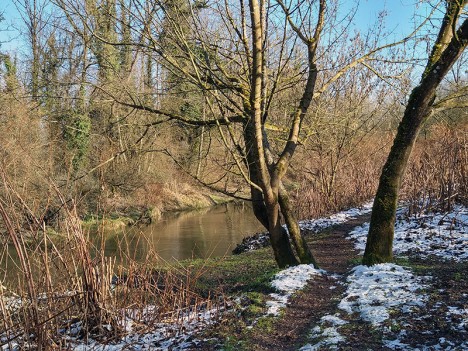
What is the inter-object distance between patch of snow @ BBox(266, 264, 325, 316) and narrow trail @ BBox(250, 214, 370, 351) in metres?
0.09

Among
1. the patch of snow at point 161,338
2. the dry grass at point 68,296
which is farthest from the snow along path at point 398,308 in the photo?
the dry grass at point 68,296

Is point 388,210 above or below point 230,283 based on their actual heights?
above

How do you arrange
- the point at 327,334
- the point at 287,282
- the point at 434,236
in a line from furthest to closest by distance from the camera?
the point at 434,236 → the point at 287,282 → the point at 327,334

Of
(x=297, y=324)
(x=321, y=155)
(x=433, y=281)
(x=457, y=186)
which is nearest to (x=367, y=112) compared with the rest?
(x=321, y=155)

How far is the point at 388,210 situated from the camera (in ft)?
18.1

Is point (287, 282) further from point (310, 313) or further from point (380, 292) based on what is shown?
point (380, 292)

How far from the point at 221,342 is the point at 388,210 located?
299cm

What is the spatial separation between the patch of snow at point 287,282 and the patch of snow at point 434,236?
2.04 m

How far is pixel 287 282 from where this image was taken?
5125 millimetres

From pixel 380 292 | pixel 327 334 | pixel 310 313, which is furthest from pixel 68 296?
pixel 380 292

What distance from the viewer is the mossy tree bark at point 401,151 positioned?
5.27 meters

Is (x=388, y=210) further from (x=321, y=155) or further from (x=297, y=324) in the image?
(x=321, y=155)

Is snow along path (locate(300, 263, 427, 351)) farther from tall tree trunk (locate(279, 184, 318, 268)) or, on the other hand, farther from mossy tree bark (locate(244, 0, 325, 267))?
mossy tree bark (locate(244, 0, 325, 267))

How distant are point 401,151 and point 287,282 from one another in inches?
86.9
